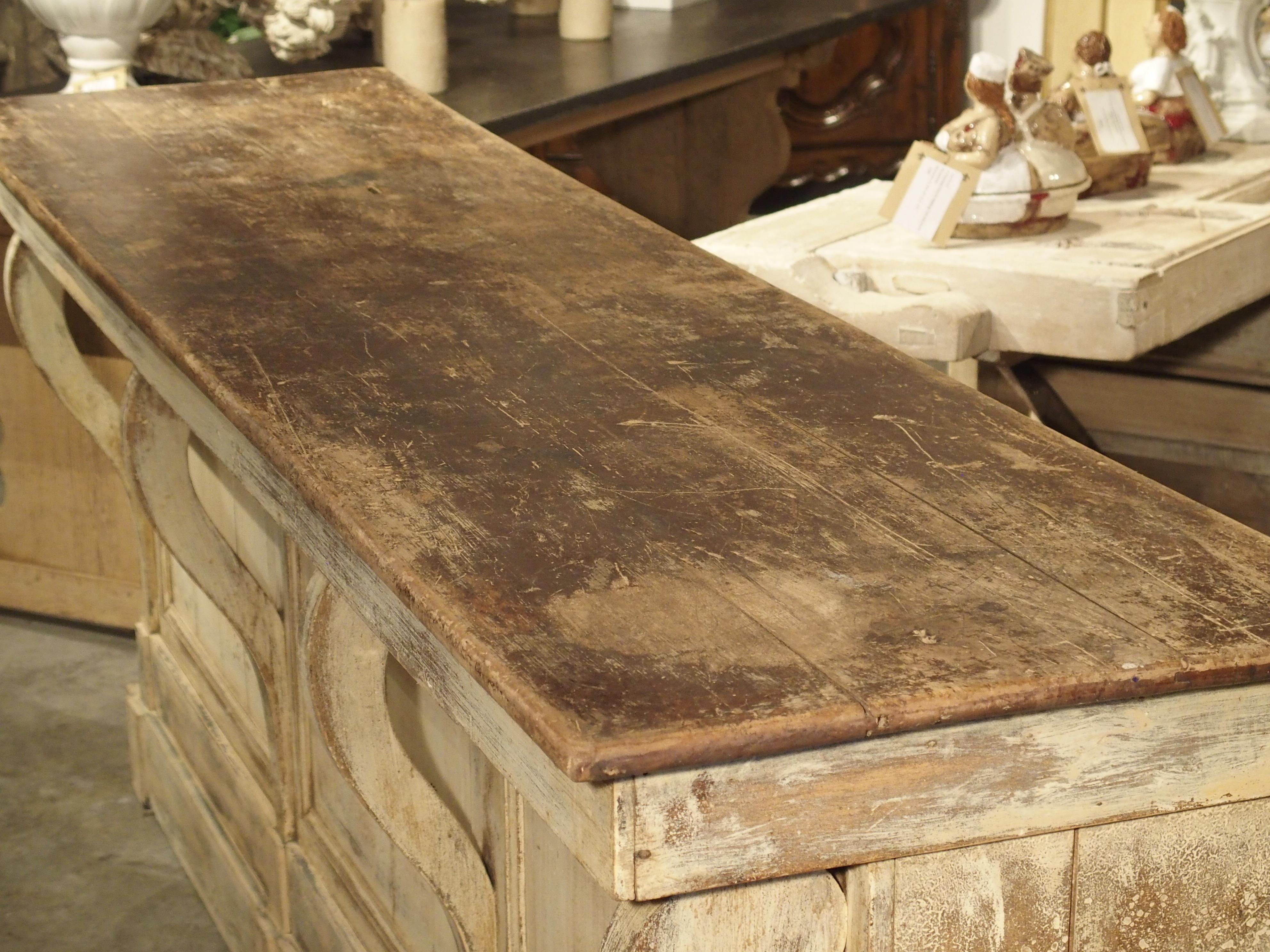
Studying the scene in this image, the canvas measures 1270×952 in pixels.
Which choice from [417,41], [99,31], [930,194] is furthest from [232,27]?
[930,194]

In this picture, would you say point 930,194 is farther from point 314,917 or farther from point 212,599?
point 314,917

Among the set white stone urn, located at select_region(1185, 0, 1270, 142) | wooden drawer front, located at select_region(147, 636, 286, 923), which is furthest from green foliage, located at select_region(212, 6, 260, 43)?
white stone urn, located at select_region(1185, 0, 1270, 142)

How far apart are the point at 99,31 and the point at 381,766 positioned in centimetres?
169

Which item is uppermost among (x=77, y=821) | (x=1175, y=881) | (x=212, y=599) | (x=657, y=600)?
(x=657, y=600)

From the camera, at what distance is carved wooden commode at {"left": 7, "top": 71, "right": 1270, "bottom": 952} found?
30.3 inches

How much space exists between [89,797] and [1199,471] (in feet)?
7.08

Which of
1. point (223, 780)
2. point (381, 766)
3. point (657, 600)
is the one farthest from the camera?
point (223, 780)

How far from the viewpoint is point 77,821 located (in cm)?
231

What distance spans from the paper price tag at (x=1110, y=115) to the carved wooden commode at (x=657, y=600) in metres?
1.21

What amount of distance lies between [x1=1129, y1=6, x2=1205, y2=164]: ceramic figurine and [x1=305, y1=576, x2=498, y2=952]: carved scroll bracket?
2058mm

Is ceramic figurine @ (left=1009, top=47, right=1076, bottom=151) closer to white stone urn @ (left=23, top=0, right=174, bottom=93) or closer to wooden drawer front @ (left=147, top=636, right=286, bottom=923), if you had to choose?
white stone urn @ (left=23, top=0, right=174, bottom=93)

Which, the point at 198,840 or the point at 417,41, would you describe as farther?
the point at 417,41

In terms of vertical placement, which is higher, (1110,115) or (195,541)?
(1110,115)

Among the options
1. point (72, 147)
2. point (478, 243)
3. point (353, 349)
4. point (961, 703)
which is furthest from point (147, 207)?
point (961, 703)
